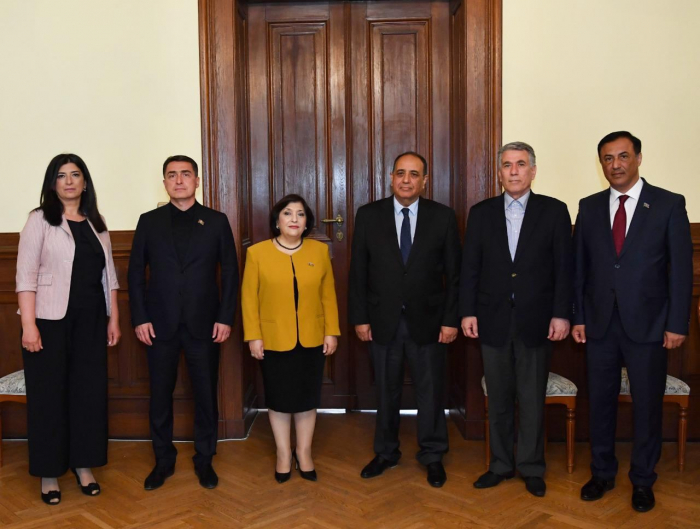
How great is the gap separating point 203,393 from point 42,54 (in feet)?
7.48

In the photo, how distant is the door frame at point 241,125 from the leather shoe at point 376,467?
72 centimetres

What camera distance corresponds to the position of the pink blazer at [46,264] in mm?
3141

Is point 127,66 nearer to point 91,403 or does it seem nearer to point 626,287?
point 91,403

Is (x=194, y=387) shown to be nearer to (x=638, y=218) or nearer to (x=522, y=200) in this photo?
(x=522, y=200)

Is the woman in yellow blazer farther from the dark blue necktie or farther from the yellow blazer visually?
the dark blue necktie

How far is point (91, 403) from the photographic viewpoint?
331 cm

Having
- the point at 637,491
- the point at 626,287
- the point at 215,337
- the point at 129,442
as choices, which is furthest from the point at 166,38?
the point at 637,491

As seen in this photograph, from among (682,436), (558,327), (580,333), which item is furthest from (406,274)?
(682,436)

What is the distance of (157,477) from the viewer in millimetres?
3416

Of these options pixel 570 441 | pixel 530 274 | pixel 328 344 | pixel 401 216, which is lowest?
pixel 570 441

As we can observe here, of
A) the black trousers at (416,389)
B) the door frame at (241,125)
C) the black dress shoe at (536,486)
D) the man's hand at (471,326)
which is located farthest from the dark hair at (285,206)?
the black dress shoe at (536,486)

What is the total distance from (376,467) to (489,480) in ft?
1.91

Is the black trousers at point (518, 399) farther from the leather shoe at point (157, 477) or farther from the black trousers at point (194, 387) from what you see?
the leather shoe at point (157, 477)

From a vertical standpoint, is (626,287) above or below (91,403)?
above
